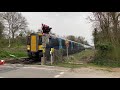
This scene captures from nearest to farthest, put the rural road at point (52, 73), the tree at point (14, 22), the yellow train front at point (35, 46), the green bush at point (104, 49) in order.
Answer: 1. the rural road at point (52, 73)
2. the green bush at point (104, 49)
3. the yellow train front at point (35, 46)
4. the tree at point (14, 22)

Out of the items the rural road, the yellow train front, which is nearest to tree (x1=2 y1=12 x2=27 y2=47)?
the yellow train front

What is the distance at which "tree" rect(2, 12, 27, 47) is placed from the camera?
6475 cm

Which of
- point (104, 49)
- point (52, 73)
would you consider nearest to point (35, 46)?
point (104, 49)

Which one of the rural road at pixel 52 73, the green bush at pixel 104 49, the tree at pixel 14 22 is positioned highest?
the tree at pixel 14 22

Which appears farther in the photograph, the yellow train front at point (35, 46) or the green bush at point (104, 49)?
the yellow train front at point (35, 46)

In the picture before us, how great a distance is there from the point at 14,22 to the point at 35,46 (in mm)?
41347

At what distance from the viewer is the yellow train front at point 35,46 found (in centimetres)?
2664

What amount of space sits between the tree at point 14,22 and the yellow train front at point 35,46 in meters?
37.0

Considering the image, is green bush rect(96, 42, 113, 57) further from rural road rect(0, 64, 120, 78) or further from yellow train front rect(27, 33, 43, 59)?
rural road rect(0, 64, 120, 78)

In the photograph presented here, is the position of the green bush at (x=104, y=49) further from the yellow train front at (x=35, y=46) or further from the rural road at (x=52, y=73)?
the rural road at (x=52, y=73)

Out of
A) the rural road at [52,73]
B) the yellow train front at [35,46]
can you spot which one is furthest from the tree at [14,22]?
the rural road at [52,73]
